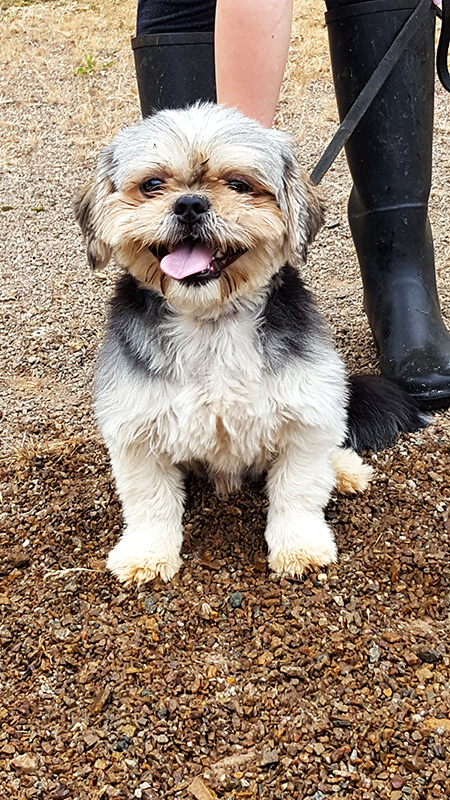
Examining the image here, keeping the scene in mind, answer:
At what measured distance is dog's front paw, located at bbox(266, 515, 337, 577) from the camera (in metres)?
2.62

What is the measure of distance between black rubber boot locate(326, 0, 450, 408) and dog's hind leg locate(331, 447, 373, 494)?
21.8 inches

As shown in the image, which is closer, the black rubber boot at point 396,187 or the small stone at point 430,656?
the small stone at point 430,656

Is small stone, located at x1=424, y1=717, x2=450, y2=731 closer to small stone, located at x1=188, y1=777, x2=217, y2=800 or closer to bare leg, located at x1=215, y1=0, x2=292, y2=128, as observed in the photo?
small stone, located at x1=188, y1=777, x2=217, y2=800

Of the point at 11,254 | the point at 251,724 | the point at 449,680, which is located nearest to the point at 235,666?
the point at 251,724

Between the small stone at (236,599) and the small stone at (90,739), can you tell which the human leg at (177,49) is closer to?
the small stone at (236,599)

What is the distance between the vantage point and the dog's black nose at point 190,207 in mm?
2176

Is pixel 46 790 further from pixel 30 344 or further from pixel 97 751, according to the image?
pixel 30 344

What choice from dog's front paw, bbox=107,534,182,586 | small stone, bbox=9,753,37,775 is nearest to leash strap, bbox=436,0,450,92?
dog's front paw, bbox=107,534,182,586

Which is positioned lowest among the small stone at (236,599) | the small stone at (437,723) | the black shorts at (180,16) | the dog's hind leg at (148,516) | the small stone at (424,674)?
the small stone at (437,723)

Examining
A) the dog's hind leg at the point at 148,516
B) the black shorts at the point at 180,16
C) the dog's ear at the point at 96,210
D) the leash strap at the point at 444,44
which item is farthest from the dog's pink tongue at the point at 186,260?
the leash strap at the point at 444,44

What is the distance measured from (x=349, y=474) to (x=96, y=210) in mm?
1276

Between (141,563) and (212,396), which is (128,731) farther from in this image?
(212,396)

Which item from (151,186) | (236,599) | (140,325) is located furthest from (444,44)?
(236,599)

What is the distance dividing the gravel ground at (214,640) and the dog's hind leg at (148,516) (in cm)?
6
